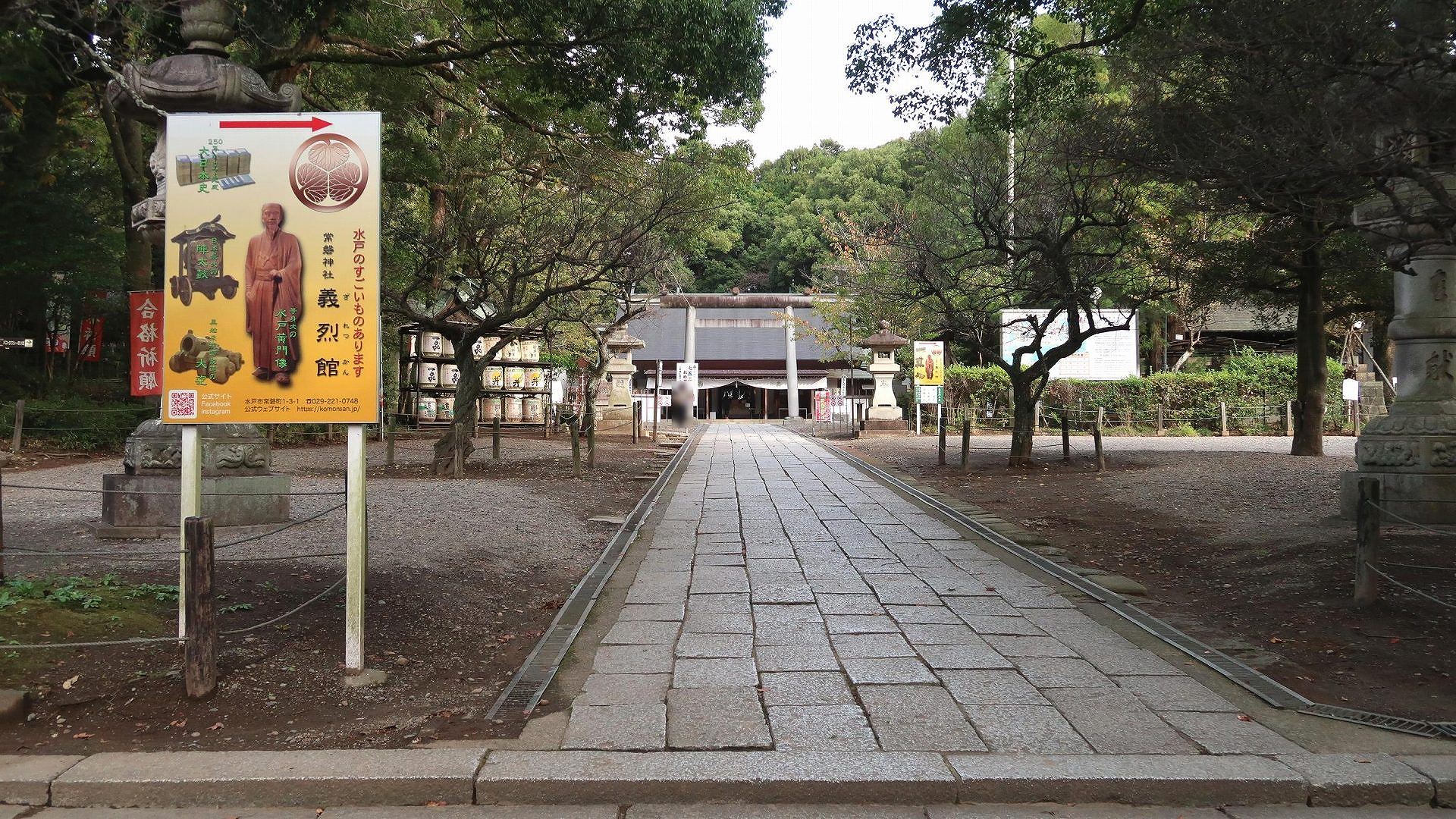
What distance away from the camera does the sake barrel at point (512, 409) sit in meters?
24.6

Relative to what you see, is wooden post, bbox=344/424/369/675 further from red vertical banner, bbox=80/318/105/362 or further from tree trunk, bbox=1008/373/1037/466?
red vertical banner, bbox=80/318/105/362

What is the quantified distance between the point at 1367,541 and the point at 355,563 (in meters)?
5.31

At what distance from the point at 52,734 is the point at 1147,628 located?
5152mm

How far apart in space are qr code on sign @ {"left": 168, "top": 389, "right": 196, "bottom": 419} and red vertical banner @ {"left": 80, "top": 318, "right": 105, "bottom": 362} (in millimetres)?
18457

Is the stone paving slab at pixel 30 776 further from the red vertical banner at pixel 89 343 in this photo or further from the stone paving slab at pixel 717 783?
the red vertical banner at pixel 89 343

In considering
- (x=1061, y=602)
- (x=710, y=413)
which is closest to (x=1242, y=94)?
(x=1061, y=602)

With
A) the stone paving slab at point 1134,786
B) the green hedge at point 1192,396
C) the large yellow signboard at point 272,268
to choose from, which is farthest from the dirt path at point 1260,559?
the green hedge at point 1192,396

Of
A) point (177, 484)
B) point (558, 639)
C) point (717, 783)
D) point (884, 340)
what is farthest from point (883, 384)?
point (717, 783)

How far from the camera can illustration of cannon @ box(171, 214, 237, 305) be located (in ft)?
13.0

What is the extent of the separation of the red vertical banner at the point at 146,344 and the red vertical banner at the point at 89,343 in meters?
13.0

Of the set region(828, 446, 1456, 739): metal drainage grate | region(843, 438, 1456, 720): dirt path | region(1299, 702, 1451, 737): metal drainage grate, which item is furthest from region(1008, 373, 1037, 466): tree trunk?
region(1299, 702, 1451, 737): metal drainage grate

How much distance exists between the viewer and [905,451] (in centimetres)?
1778

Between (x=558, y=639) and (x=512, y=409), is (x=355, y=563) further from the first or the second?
(x=512, y=409)

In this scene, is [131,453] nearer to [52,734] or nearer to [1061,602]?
[52,734]
